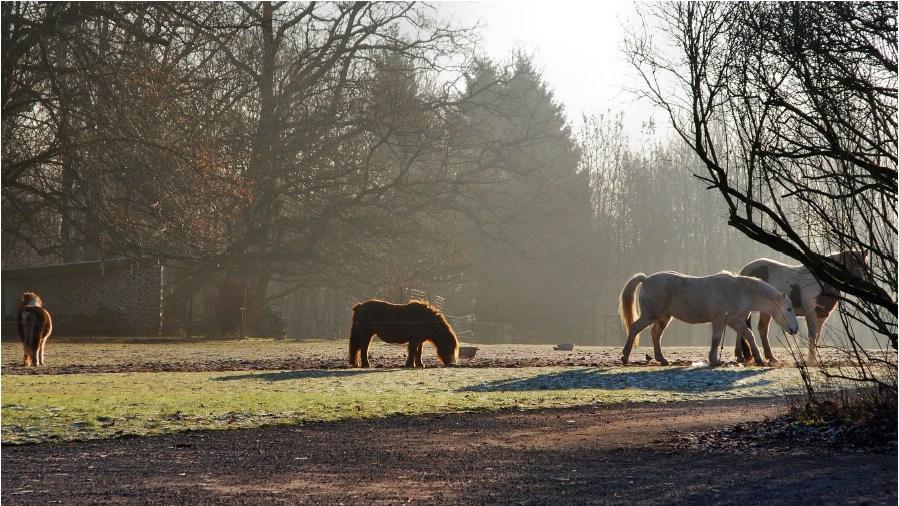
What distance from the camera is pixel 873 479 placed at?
297 inches

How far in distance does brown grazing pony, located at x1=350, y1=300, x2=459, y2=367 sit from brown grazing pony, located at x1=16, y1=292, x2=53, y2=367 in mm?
5631

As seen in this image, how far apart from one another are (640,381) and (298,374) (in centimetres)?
563

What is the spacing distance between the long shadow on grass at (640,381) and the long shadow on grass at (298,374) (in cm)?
297

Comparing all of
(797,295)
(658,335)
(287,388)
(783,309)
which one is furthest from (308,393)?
(797,295)

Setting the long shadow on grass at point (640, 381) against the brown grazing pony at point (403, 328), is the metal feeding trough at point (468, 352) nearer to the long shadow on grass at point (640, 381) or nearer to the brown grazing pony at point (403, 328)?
the brown grazing pony at point (403, 328)

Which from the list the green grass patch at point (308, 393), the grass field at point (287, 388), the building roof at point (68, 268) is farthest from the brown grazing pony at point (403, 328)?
the building roof at point (68, 268)

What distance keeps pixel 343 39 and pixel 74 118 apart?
1851 cm

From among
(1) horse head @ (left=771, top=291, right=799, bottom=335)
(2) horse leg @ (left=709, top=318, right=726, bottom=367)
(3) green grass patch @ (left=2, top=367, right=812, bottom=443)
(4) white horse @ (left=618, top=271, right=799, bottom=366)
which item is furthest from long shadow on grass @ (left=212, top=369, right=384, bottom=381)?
(1) horse head @ (left=771, top=291, right=799, bottom=335)

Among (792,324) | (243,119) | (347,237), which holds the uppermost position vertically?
(243,119)

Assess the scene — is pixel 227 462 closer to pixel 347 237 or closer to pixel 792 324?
pixel 792 324

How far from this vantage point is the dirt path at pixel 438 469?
723 cm

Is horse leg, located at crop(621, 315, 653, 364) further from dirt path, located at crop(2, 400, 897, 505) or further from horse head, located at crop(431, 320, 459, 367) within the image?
dirt path, located at crop(2, 400, 897, 505)

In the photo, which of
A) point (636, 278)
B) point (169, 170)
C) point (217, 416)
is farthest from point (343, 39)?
point (217, 416)

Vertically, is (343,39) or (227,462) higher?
(343,39)
